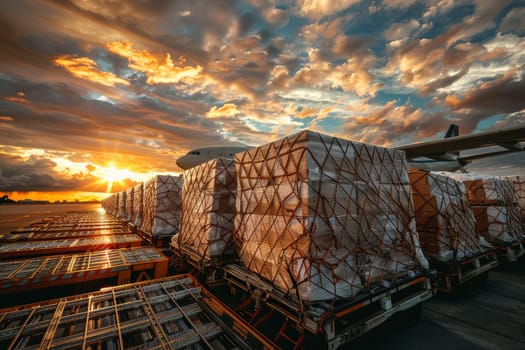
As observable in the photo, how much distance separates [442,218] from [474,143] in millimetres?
12914

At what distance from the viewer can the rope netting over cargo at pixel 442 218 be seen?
593 cm

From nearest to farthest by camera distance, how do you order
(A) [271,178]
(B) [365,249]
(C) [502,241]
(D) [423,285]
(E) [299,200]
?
1. (E) [299,200]
2. (B) [365,249]
3. (A) [271,178]
4. (D) [423,285]
5. (C) [502,241]

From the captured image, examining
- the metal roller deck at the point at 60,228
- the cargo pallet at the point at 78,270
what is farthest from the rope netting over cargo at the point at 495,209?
the metal roller deck at the point at 60,228

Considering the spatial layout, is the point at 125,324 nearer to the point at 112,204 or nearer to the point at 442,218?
the point at 442,218

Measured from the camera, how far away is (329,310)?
126 inches

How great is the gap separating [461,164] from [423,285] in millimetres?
29253

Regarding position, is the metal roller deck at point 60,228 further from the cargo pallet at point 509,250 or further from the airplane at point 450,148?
the cargo pallet at point 509,250

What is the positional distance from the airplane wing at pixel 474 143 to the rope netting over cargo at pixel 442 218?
34.5ft

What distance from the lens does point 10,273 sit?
529 centimetres

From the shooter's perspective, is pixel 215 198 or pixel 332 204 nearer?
pixel 332 204

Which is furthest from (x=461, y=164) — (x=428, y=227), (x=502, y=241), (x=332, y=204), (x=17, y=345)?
(x=17, y=345)

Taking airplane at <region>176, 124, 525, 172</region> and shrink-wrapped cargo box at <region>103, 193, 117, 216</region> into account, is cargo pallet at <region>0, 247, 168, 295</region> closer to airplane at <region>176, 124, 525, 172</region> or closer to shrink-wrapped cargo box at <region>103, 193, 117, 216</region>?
airplane at <region>176, 124, 525, 172</region>

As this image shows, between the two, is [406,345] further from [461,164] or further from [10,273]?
[461,164]

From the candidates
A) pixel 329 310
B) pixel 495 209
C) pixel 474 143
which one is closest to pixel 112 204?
pixel 329 310
